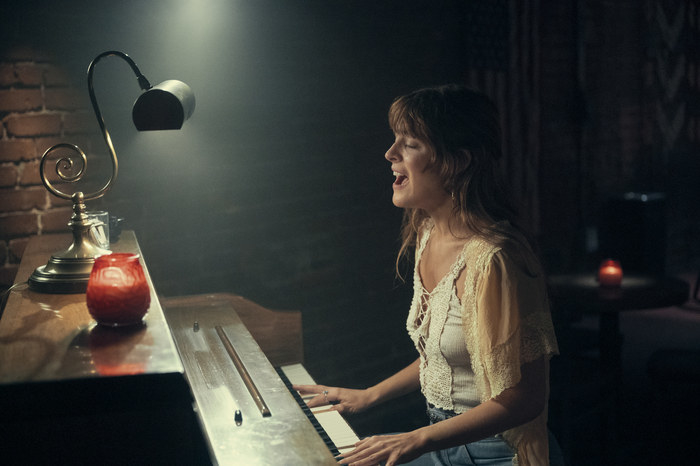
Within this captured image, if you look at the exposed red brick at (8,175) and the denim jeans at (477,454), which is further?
the exposed red brick at (8,175)

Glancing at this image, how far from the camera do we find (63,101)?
2.70 metres

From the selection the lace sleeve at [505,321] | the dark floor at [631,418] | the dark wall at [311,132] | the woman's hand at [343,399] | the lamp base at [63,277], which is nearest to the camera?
the lamp base at [63,277]

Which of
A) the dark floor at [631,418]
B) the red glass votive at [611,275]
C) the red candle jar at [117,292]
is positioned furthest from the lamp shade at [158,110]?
the red glass votive at [611,275]

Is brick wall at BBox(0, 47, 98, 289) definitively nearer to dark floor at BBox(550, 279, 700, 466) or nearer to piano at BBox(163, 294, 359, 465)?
piano at BBox(163, 294, 359, 465)

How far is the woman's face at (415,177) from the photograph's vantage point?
2.03 meters

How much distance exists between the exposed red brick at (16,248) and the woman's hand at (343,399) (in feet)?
4.08

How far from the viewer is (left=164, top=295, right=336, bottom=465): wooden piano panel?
4.95ft

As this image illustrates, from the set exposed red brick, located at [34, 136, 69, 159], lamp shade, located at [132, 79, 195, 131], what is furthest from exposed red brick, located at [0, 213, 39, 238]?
lamp shade, located at [132, 79, 195, 131]

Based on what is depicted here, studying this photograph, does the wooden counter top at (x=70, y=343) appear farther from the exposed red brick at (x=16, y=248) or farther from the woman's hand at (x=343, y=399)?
the exposed red brick at (x=16, y=248)

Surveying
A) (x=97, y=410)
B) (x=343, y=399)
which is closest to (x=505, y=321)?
(x=343, y=399)

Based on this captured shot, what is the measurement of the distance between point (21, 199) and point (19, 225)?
0.10 metres

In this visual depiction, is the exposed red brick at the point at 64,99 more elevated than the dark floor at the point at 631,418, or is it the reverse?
the exposed red brick at the point at 64,99

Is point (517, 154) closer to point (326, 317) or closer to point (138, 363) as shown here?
point (326, 317)

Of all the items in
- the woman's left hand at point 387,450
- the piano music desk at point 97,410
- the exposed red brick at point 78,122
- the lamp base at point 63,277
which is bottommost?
the woman's left hand at point 387,450
